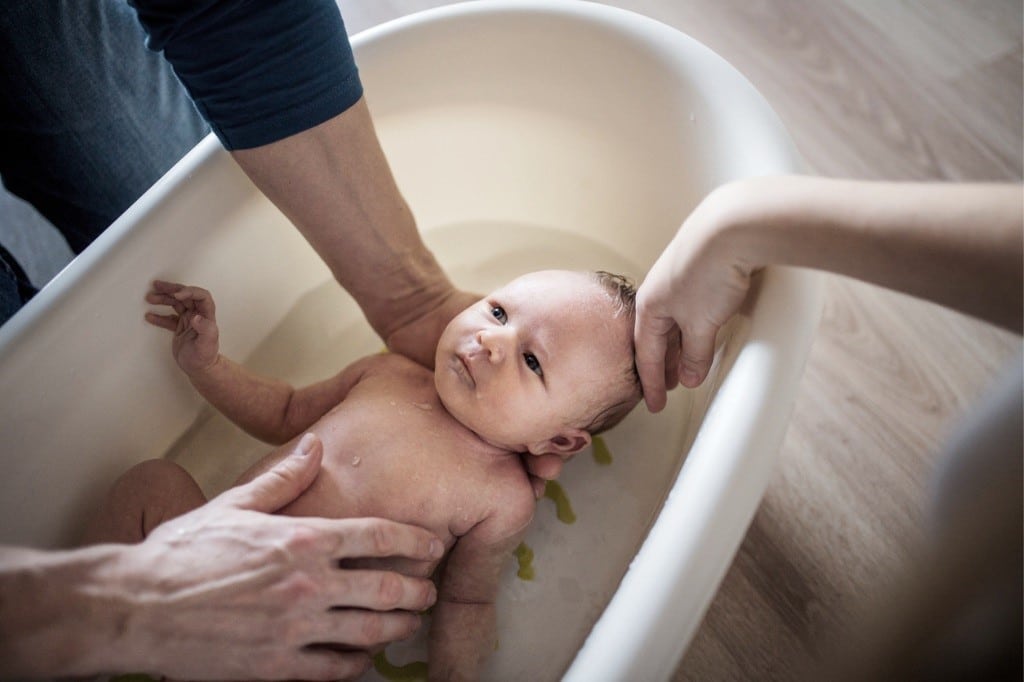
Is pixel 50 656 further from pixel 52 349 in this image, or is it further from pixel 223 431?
pixel 223 431

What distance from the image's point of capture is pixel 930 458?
1.22 metres

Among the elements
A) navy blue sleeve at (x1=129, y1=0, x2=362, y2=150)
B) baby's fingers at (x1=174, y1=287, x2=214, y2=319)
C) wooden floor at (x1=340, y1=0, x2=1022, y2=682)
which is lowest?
wooden floor at (x1=340, y1=0, x2=1022, y2=682)

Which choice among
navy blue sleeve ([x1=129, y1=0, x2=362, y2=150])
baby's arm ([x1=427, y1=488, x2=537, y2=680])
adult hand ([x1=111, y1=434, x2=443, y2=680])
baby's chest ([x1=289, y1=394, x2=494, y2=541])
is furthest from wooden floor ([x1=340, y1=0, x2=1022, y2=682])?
navy blue sleeve ([x1=129, y1=0, x2=362, y2=150])

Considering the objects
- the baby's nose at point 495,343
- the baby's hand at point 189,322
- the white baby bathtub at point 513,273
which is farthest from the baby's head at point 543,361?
the baby's hand at point 189,322

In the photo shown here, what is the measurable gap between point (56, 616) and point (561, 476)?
27.4 inches

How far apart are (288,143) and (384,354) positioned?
324 mm

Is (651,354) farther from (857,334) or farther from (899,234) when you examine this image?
(857,334)

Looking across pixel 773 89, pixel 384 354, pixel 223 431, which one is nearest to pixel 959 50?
pixel 773 89

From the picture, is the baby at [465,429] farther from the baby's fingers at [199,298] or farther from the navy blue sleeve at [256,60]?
the navy blue sleeve at [256,60]

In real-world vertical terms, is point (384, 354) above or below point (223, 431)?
above

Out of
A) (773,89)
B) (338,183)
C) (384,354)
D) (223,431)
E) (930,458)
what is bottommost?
(930,458)

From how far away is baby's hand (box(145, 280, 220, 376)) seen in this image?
0.98 m

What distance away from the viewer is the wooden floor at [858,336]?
1112 millimetres

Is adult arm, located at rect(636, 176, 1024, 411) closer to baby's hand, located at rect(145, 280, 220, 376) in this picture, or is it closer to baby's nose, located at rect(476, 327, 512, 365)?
baby's nose, located at rect(476, 327, 512, 365)
